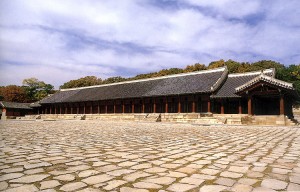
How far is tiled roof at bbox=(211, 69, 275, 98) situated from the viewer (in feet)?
79.9

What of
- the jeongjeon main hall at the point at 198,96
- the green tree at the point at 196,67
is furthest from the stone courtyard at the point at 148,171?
the green tree at the point at 196,67

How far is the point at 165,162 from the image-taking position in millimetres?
4512

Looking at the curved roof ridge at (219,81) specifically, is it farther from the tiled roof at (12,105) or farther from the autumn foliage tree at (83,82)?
the autumn foliage tree at (83,82)

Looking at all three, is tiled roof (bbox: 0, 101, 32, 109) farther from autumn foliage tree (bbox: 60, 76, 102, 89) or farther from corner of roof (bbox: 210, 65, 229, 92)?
corner of roof (bbox: 210, 65, 229, 92)

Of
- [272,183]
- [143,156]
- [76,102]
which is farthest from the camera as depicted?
[76,102]

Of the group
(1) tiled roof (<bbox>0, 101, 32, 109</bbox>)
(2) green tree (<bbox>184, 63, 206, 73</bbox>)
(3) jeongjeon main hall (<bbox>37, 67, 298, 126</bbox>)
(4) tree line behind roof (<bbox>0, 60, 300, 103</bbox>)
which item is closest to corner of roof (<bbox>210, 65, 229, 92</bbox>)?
(3) jeongjeon main hall (<bbox>37, 67, 298, 126</bbox>)

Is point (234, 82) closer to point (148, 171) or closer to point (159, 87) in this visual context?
point (159, 87)

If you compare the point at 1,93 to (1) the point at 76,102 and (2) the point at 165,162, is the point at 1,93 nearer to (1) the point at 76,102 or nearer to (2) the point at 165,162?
(1) the point at 76,102

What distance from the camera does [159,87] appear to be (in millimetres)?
31812

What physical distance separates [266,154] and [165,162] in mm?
2576

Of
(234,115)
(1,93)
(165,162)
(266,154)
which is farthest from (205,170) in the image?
(1,93)

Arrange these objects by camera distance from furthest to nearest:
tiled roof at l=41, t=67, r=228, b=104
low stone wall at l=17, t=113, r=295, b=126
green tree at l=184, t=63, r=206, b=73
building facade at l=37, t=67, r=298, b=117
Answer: green tree at l=184, t=63, r=206, b=73
tiled roof at l=41, t=67, r=228, b=104
building facade at l=37, t=67, r=298, b=117
low stone wall at l=17, t=113, r=295, b=126

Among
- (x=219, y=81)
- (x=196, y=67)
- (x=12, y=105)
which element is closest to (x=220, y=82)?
(x=219, y=81)

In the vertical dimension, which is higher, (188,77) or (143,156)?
(188,77)
